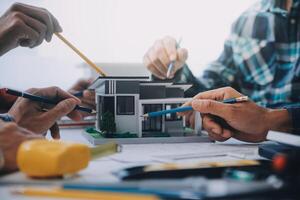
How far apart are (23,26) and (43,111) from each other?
22 centimetres

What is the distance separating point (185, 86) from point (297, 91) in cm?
80

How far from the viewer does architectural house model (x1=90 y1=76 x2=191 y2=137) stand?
0.93 meters

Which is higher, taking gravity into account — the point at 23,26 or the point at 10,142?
the point at 23,26

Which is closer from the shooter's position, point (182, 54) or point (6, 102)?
point (6, 102)

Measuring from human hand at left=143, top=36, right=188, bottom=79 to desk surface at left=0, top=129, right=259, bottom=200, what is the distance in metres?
0.56

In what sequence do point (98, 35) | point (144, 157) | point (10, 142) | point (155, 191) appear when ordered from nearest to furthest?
point (155, 191) < point (10, 142) < point (144, 157) < point (98, 35)

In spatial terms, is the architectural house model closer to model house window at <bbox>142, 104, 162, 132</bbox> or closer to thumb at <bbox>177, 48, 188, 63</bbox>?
model house window at <bbox>142, 104, 162, 132</bbox>

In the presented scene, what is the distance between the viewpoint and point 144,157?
2.31ft

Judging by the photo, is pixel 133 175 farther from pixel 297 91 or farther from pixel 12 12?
pixel 297 91

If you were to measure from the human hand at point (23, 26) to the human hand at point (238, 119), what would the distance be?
421mm

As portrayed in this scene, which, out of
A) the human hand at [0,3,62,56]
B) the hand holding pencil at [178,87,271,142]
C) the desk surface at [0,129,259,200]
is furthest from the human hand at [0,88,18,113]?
the hand holding pencil at [178,87,271,142]

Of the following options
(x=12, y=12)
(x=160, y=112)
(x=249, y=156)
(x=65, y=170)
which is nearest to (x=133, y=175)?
(x=65, y=170)

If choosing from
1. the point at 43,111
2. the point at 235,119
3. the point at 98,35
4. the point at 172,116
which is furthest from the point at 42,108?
the point at 98,35

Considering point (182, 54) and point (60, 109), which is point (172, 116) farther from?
Answer: point (182, 54)
